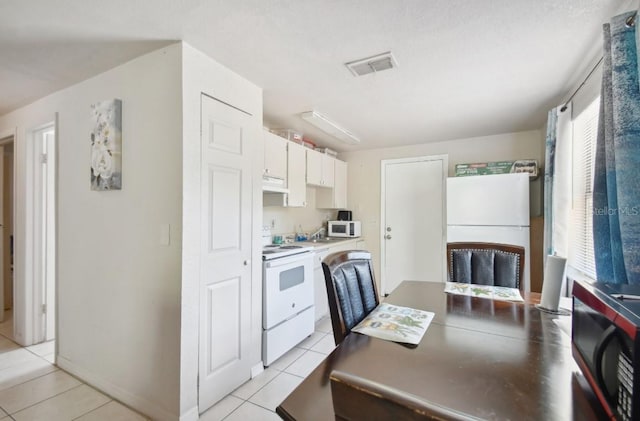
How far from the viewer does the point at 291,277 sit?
2.64 metres

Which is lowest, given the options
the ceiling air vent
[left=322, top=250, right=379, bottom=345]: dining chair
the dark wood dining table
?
the dark wood dining table

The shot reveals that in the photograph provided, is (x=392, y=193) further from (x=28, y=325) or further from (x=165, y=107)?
(x=28, y=325)

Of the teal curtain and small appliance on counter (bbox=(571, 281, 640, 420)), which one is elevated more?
the teal curtain

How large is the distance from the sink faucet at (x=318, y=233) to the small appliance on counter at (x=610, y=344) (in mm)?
3203

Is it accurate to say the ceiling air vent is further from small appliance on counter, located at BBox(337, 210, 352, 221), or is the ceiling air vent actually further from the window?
small appliance on counter, located at BBox(337, 210, 352, 221)

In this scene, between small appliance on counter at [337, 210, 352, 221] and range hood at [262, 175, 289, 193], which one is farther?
small appliance on counter at [337, 210, 352, 221]

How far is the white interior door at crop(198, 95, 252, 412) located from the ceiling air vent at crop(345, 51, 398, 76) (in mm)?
834

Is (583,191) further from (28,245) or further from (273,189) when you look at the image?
(28,245)

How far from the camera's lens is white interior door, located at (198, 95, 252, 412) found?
5.93 feet

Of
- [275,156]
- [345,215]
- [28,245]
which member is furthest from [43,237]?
[345,215]

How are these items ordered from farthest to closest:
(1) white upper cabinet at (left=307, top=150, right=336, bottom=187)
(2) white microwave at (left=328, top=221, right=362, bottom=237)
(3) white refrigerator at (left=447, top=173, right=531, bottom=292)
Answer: (2) white microwave at (left=328, top=221, right=362, bottom=237) < (1) white upper cabinet at (left=307, top=150, right=336, bottom=187) < (3) white refrigerator at (left=447, top=173, right=531, bottom=292)

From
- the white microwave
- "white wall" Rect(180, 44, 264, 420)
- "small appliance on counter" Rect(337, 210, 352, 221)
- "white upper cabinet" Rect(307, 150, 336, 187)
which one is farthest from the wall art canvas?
"small appliance on counter" Rect(337, 210, 352, 221)

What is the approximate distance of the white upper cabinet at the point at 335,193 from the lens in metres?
4.16

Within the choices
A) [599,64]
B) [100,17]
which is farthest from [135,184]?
[599,64]
